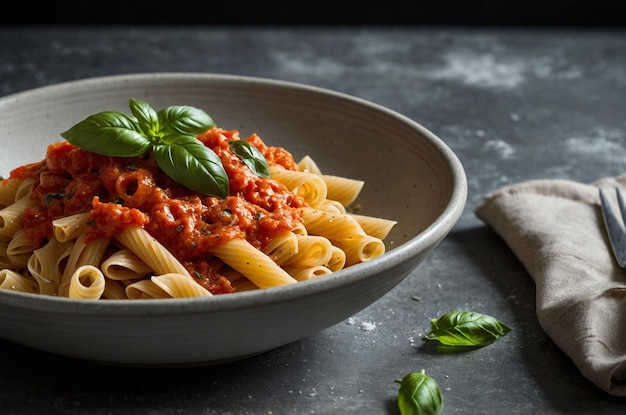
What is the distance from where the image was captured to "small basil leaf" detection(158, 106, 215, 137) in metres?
3.17

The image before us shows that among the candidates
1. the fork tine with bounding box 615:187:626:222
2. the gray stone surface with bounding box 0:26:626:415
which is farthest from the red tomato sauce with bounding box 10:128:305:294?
the fork tine with bounding box 615:187:626:222

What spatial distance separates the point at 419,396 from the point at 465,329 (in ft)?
1.56

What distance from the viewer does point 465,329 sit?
2988 mm

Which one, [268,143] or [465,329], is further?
[268,143]

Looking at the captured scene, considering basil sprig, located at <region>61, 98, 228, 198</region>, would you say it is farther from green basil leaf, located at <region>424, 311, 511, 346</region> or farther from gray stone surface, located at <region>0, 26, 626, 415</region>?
green basil leaf, located at <region>424, 311, 511, 346</region>

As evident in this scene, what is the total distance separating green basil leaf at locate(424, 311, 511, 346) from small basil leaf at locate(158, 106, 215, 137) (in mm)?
1057

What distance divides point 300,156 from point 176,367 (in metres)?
1.48

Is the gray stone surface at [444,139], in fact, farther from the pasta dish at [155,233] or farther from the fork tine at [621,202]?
the fork tine at [621,202]

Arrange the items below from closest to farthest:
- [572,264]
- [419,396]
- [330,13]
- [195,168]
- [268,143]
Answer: [419,396]
[195,168]
[572,264]
[268,143]
[330,13]

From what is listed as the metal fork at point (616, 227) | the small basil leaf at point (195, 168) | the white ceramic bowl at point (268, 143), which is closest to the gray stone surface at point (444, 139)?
the white ceramic bowl at point (268, 143)

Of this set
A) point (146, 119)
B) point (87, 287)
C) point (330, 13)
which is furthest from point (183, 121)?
point (330, 13)

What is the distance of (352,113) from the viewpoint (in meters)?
3.87

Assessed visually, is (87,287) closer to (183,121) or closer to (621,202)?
(183,121)

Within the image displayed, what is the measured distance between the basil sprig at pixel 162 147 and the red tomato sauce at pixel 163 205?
5 cm
